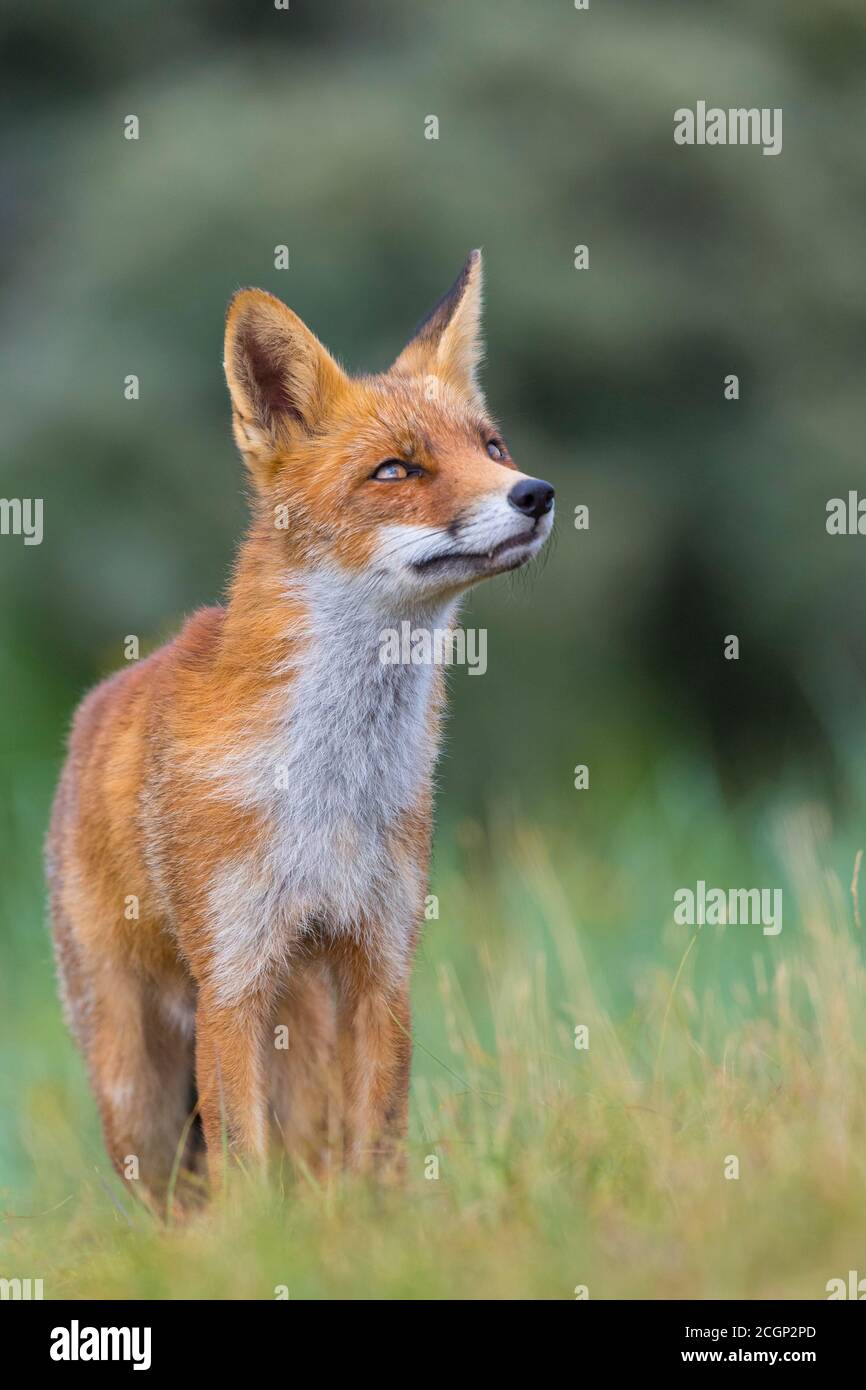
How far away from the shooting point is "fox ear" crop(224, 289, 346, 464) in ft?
17.6

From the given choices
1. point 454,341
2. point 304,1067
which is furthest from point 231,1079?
point 454,341

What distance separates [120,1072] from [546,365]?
5.04 m

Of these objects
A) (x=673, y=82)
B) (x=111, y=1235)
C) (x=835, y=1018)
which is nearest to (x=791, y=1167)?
(x=835, y=1018)

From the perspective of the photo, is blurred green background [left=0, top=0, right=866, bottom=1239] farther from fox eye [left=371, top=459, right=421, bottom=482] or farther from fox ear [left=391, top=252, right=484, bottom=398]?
fox eye [left=371, top=459, right=421, bottom=482]

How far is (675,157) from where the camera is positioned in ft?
30.6

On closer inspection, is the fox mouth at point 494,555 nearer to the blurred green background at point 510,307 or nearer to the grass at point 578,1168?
the grass at point 578,1168

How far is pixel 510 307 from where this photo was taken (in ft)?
29.9

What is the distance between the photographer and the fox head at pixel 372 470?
16.3ft

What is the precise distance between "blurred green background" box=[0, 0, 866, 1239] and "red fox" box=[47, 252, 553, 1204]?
3.21m

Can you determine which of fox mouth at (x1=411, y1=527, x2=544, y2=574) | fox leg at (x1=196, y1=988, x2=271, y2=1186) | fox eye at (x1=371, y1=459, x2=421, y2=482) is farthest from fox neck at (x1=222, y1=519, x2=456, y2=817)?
fox leg at (x1=196, y1=988, x2=271, y2=1186)

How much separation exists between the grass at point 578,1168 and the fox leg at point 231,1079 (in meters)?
0.21

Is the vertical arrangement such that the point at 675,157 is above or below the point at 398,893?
above

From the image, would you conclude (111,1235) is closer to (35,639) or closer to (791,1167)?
(791,1167)

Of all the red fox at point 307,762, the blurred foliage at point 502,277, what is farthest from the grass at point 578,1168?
the blurred foliage at point 502,277
